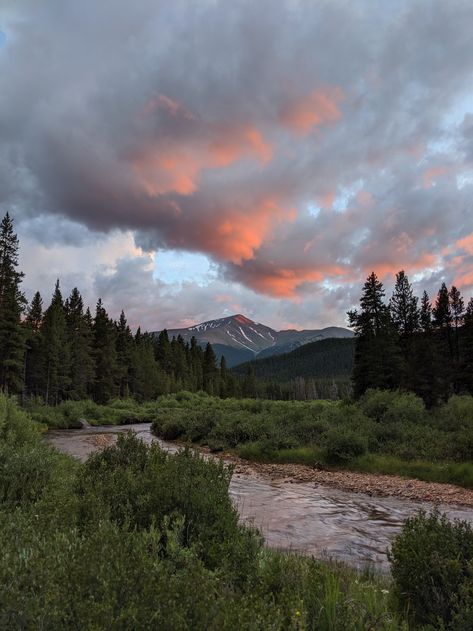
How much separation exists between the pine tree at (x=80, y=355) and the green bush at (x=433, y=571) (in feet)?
199

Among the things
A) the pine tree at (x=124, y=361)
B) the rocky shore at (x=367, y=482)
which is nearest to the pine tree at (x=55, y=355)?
the pine tree at (x=124, y=361)

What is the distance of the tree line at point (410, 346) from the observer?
38.0 meters

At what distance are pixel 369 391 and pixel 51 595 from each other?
31428mm

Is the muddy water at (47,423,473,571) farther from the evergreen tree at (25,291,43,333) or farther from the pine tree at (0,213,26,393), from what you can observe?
the evergreen tree at (25,291,43,333)

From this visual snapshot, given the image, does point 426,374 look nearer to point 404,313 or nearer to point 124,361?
point 404,313

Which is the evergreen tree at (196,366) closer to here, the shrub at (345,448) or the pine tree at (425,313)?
the pine tree at (425,313)

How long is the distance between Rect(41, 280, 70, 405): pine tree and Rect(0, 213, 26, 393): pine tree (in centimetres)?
798

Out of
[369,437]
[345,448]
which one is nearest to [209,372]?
[369,437]

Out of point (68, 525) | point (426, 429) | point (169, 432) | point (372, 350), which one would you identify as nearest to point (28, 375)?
point (169, 432)

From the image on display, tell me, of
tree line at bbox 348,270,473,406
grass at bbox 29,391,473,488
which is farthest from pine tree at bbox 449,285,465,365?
grass at bbox 29,391,473,488

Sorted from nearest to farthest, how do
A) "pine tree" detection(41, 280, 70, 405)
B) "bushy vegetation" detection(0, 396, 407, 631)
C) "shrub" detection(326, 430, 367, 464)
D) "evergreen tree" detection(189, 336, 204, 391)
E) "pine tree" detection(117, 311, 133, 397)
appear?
"bushy vegetation" detection(0, 396, 407, 631)
"shrub" detection(326, 430, 367, 464)
"pine tree" detection(41, 280, 70, 405)
"pine tree" detection(117, 311, 133, 397)
"evergreen tree" detection(189, 336, 204, 391)

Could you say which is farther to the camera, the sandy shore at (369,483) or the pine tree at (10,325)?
the pine tree at (10,325)

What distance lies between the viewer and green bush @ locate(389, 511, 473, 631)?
446 cm

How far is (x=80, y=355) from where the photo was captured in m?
62.8
